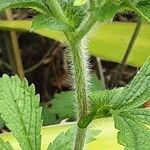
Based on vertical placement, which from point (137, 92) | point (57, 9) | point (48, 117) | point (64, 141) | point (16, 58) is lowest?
point (48, 117)

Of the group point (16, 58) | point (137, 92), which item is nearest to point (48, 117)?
point (16, 58)

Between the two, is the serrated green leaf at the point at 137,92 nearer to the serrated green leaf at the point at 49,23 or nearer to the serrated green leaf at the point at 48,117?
the serrated green leaf at the point at 49,23

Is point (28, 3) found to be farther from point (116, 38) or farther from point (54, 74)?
point (54, 74)

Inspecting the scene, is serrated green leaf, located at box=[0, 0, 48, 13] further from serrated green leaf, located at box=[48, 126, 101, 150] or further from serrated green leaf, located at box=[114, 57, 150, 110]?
serrated green leaf, located at box=[48, 126, 101, 150]

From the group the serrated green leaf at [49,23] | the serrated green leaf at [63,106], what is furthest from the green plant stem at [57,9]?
the serrated green leaf at [63,106]

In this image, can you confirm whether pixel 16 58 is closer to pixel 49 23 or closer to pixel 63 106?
pixel 63 106

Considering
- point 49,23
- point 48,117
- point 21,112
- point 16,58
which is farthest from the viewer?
point 16,58
